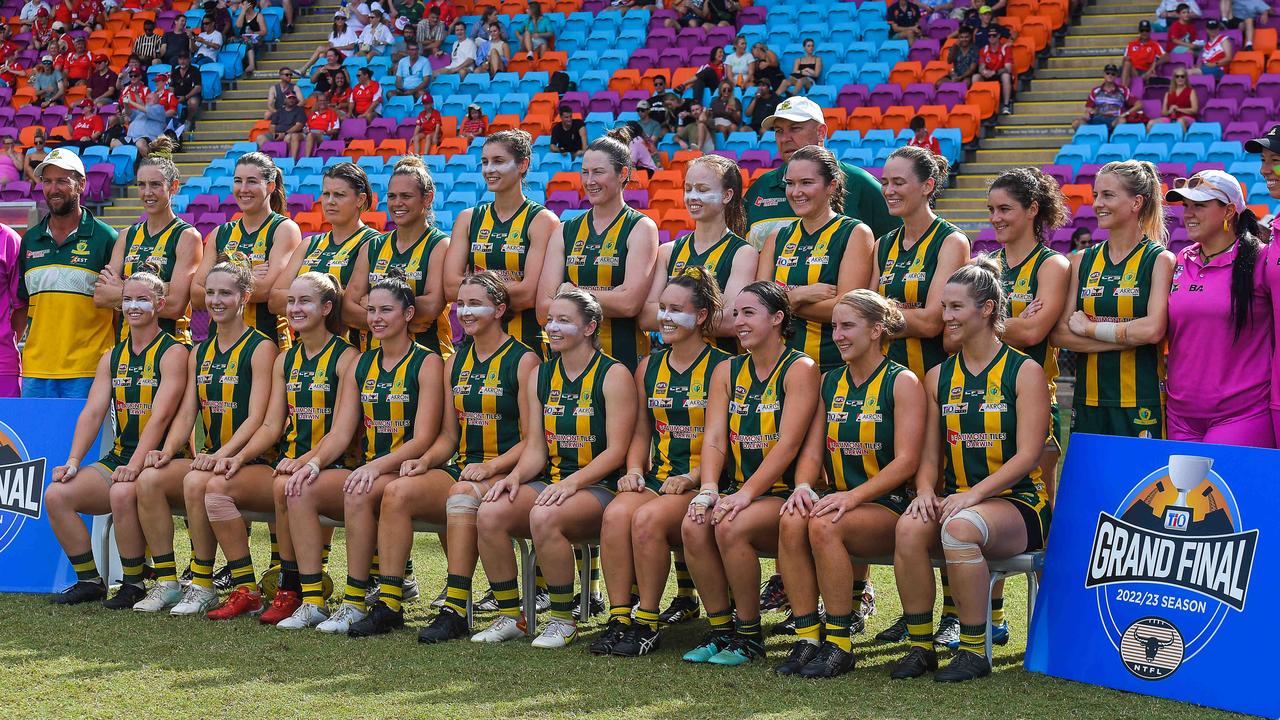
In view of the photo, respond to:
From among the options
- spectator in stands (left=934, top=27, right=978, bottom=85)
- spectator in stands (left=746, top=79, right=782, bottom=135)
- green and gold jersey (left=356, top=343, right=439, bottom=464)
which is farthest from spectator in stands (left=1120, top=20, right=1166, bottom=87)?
green and gold jersey (left=356, top=343, right=439, bottom=464)

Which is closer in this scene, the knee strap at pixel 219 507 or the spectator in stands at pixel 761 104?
the knee strap at pixel 219 507

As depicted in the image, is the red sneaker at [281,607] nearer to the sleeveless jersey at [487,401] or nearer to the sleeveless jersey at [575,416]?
the sleeveless jersey at [487,401]

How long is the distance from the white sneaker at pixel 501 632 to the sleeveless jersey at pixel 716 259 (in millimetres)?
1494

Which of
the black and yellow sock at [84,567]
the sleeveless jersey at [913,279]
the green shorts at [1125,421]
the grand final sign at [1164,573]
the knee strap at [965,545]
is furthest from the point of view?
the black and yellow sock at [84,567]

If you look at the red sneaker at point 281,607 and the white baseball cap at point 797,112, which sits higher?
the white baseball cap at point 797,112

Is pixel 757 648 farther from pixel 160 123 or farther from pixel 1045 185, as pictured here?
pixel 160 123

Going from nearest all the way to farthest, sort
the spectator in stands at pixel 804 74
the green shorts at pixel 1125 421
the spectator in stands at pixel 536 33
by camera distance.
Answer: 1. the green shorts at pixel 1125 421
2. the spectator in stands at pixel 804 74
3. the spectator in stands at pixel 536 33

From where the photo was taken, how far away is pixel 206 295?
6.76 m

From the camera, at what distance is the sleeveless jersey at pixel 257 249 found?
23.3 ft

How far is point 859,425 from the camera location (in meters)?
5.44

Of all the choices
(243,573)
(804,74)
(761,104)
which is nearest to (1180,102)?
(804,74)

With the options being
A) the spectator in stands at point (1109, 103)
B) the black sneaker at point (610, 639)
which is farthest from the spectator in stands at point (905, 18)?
the black sneaker at point (610, 639)

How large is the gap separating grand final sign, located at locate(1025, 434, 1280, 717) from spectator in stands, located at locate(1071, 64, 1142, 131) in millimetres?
10385

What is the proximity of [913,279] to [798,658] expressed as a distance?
5.41 ft
